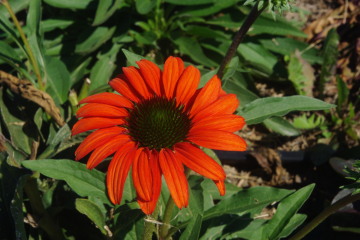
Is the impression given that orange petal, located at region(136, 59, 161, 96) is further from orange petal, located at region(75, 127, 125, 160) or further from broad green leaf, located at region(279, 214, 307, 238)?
broad green leaf, located at region(279, 214, 307, 238)

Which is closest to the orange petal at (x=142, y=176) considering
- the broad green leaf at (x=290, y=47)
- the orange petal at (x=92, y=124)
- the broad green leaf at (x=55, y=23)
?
the orange petal at (x=92, y=124)

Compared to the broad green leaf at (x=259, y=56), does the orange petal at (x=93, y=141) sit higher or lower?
lower

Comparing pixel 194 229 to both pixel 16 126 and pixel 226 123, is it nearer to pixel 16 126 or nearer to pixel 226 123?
pixel 226 123

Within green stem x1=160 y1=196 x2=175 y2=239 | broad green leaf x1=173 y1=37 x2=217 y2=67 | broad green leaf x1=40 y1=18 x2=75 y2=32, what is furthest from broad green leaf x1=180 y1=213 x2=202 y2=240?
broad green leaf x1=40 y1=18 x2=75 y2=32

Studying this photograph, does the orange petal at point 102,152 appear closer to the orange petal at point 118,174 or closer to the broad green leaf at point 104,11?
the orange petal at point 118,174

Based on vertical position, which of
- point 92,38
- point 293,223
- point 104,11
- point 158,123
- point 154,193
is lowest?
point 293,223

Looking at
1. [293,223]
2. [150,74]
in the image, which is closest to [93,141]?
[150,74]
